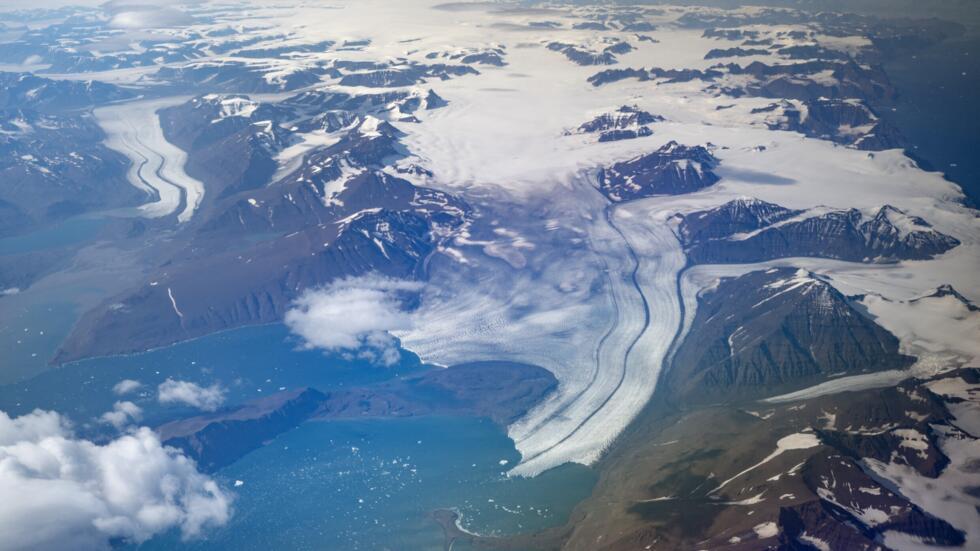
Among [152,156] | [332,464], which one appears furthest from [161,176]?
[332,464]

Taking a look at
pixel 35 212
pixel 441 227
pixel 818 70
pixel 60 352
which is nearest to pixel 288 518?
pixel 60 352

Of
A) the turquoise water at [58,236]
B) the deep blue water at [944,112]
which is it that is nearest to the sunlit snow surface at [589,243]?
the turquoise water at [58,236]

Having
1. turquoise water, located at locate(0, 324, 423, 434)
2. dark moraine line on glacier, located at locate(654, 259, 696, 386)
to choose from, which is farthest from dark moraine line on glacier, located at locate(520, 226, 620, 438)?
turquoise water, located at locate(0, 324, 423, 434)

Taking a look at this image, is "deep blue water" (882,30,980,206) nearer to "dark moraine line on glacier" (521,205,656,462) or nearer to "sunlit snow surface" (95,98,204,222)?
"dark moraine line on glacier" (521,205,656,462)

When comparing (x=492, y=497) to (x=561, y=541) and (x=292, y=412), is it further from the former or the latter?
(x=292, y=412)

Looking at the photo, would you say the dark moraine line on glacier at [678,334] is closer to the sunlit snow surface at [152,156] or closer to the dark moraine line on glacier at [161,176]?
the sunlit snow surface at [152,156]
